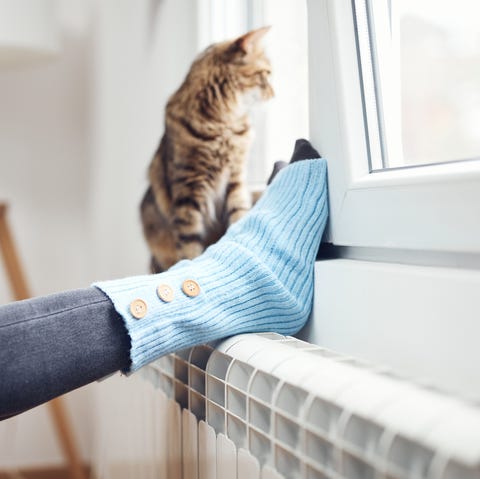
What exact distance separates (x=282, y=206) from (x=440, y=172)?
0.69 feet

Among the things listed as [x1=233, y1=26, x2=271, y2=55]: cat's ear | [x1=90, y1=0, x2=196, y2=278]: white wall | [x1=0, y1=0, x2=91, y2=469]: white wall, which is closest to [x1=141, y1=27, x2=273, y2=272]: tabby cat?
[x1=233, y1=26, x2=271, y2=55]: cat's ear

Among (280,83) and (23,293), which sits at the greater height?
(280,83)

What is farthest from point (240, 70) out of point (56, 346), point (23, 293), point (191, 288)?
point (23, 293)

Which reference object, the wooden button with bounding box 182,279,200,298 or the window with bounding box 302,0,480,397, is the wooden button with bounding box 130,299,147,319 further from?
the window with bounding box 302,0,480,397

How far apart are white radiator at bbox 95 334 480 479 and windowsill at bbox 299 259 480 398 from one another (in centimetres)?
6

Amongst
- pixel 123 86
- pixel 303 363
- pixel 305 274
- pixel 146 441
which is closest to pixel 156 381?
pixel 146 441

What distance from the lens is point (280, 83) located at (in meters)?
1.24

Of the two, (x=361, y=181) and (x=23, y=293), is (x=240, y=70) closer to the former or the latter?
(x=361, y=181)

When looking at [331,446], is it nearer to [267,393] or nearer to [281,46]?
[267,393]

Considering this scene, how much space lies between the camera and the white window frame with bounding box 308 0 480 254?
591 millimetres

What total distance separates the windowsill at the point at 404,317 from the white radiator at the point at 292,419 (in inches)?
2.5

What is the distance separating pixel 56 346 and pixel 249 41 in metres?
0.71

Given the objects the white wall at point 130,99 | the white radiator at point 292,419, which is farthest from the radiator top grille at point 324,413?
the white wall at point 130,99

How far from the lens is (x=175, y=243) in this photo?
119 cm
